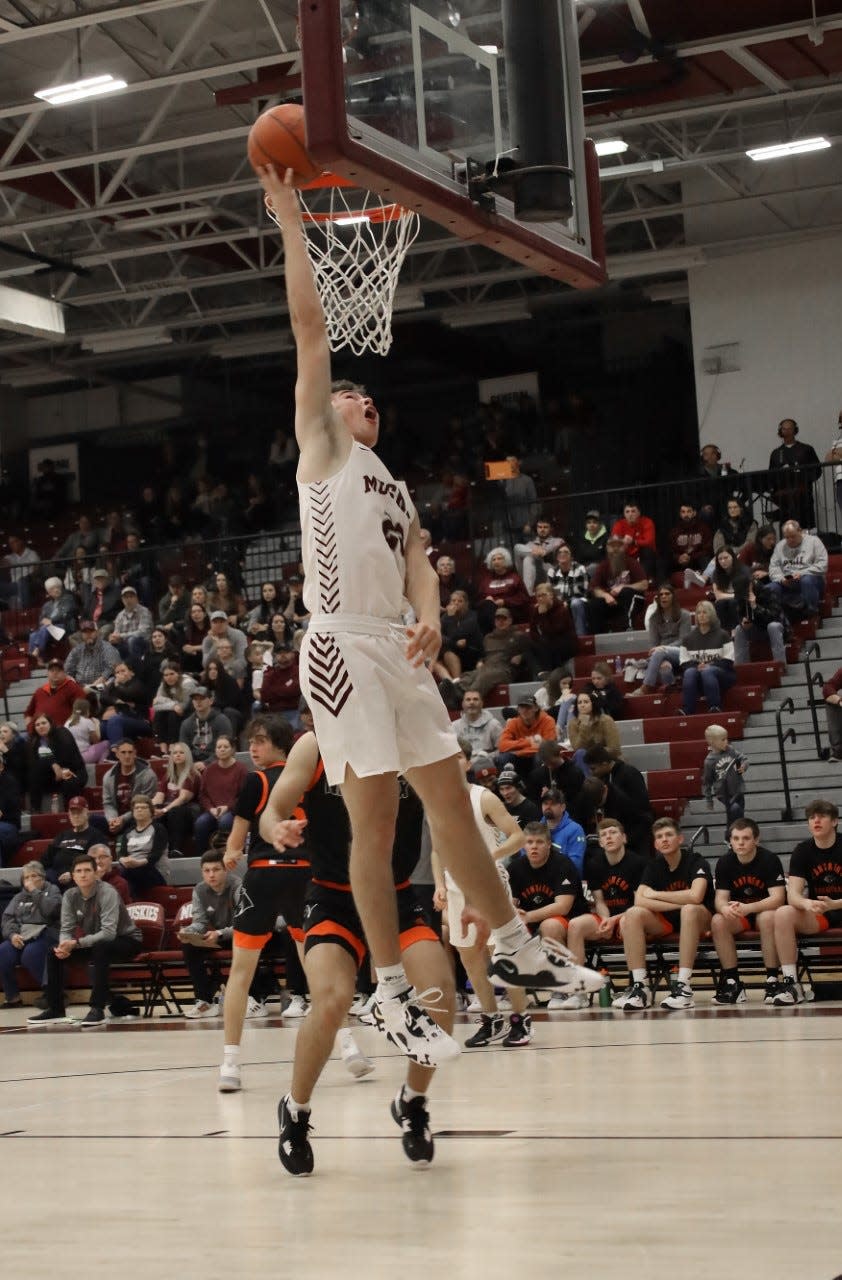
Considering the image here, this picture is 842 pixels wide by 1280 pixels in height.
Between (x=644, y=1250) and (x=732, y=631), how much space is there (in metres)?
14.2

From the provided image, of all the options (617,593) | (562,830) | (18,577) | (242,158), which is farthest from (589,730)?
(18,577)

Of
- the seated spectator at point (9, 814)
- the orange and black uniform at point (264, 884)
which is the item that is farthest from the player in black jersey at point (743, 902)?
the seated spectator at point (9, 814)

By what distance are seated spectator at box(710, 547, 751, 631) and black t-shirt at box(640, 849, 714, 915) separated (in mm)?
5545

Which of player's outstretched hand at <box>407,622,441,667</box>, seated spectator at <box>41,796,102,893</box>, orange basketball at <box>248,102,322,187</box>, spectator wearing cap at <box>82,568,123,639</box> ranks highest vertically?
orange basketball at <box>248,102,322,187</box>

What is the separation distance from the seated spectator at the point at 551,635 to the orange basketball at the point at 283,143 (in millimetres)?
12837

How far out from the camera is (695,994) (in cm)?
1298

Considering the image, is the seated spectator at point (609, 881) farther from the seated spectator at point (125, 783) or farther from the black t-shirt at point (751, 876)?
the seated spectator at point (125, 783)

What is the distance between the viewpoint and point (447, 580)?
20.0m

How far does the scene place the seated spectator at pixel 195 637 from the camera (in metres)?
20.1

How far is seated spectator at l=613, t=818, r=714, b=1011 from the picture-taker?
38.7 feet

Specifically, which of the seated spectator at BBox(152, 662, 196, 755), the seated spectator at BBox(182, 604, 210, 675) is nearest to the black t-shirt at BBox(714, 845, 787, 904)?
the seated spectator at BBox(152, 662, 196, 755)

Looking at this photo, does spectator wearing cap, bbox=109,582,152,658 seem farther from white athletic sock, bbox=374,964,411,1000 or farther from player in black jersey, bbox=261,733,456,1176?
white athletic sock, bbox=374,964,411,1000

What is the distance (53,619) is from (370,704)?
1827 centimetres

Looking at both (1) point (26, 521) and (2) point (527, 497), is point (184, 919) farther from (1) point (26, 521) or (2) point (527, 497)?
(1) point (26, 521)
